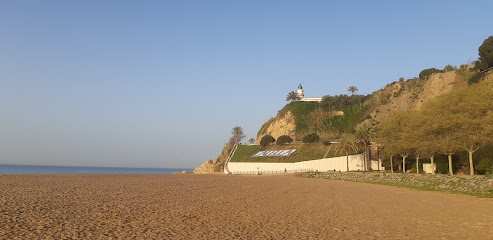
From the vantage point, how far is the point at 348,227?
1415 centimetres

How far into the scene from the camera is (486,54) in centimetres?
7056

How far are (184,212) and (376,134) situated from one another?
151ft

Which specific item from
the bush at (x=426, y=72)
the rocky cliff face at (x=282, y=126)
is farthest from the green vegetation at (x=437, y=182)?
the bush at (x=426, y=72)

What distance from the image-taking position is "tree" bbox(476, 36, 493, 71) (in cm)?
7038

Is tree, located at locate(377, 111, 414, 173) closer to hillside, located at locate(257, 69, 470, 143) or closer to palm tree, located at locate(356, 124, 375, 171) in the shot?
palm tree, located at locate(356, 124, 375, 171)

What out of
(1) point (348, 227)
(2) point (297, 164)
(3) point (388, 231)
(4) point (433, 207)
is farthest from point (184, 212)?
(2) point (297, 164)

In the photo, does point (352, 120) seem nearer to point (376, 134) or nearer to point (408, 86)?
point (408, 86)

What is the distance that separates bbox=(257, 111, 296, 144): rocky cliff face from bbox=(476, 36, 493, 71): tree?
49.2m

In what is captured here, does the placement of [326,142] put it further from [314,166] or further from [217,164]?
[217,164]

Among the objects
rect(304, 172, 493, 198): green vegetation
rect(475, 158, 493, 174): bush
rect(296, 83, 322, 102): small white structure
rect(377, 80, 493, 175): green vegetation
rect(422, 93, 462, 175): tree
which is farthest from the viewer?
rect(296, 83, 322, 102): small white structure

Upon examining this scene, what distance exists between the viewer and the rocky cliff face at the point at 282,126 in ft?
358

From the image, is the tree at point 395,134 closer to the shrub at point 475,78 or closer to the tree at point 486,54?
the shrub at point 475,78

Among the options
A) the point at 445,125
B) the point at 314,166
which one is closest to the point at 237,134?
the point at 314,166

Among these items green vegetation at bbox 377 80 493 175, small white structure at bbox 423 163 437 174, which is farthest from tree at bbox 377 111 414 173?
small white structure at bbox 423 163 437 174
